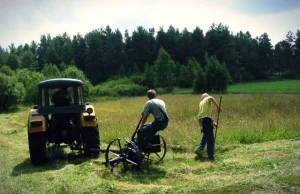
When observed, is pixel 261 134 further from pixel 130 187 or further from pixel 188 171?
pixel 130 187

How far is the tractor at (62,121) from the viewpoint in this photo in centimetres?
904

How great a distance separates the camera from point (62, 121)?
388 inches

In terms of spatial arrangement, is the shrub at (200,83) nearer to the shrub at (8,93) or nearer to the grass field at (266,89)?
the grass field at (266,89)

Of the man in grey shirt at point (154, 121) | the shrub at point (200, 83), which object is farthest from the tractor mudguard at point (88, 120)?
the shrub at point (200, 83)

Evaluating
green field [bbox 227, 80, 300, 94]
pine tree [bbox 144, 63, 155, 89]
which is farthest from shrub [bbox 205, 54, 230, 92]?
pine tree [bbox 144, 63, 155, 89]

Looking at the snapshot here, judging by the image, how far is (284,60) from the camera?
90188 millimetres

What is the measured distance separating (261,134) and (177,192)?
642 cm

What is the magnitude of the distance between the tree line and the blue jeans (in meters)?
62.9

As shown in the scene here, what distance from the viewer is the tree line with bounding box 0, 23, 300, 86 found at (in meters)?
78.6

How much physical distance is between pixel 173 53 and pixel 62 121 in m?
73.5

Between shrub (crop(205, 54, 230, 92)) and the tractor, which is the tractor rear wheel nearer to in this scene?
the tractor

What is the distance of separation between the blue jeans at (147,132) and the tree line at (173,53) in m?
62.9

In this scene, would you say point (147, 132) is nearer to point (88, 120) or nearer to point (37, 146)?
point (88, 120)

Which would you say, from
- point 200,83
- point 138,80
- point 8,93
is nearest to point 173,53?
point 138,80
